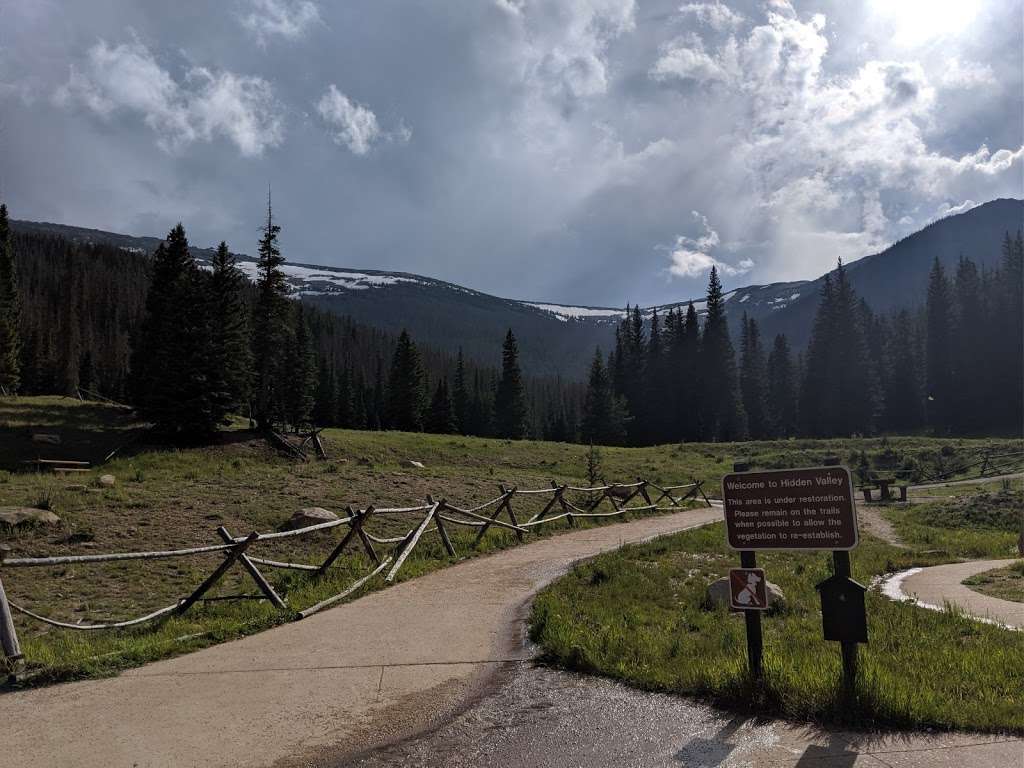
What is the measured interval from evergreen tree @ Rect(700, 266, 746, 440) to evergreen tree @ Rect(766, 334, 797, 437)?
895cm

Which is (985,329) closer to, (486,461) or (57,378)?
(486,461)

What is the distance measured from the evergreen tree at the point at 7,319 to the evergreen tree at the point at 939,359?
91730 mm

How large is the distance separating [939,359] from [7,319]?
9631cm

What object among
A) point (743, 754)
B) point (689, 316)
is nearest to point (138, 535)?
point (743, 754)

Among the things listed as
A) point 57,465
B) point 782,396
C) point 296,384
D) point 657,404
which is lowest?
point 57,465

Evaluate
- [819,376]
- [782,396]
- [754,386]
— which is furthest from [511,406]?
[819,376]

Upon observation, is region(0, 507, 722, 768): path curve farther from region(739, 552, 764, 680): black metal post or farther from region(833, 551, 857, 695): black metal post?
region(833, 551, 857, 695): black metal post

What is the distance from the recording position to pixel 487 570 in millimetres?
13266

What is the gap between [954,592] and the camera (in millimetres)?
11703

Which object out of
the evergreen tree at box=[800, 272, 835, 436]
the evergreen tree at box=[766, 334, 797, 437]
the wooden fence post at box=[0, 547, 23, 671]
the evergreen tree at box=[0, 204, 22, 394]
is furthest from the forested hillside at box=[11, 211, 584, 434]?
the wooden fence post at box=[0, 547, 23, 671]

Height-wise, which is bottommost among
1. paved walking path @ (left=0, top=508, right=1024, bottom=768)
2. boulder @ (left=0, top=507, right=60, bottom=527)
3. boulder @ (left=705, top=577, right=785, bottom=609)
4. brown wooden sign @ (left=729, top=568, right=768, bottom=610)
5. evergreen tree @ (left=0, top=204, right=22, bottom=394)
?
boulder @ (left=705, top=577, right=785, bottom=609)

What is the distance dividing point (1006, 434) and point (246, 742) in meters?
83.0

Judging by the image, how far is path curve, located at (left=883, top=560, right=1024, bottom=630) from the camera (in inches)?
381

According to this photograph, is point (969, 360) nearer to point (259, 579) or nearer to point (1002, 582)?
point (1002, 582)
